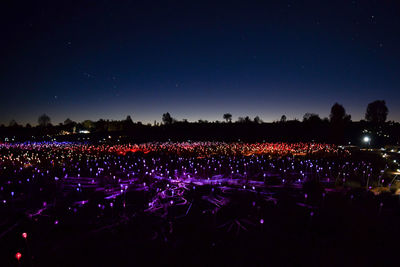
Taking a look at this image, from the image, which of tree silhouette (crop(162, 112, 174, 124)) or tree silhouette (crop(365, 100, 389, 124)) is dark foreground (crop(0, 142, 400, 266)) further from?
tree silhouette (crop(162, 112, 174, 124))

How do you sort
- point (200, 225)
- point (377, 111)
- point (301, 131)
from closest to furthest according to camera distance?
point (200, 225) < point (301, 131) < point (377, 111)

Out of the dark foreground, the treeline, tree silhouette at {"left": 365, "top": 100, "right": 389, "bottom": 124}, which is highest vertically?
tree silhouette at {"left": 365, "top": 100, "right": 389, "bottom": 124}

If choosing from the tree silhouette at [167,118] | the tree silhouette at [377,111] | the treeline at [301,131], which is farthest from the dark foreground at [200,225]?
the tree silhouette at [167,118]

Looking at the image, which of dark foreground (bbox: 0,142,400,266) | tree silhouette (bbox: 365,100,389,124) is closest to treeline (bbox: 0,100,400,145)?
tree silhouette (bbox: 365,100,389,124)

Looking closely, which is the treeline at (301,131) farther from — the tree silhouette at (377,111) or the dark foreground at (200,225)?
the dark foreground at (200,225)

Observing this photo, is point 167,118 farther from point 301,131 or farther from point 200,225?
point 200,225

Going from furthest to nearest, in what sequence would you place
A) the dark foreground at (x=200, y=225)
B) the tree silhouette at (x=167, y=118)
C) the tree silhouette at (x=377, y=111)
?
the tree silhouette at (x=167, y=118) < the tree silhouette at (x=377, y=111) < the dark foreground at (x=200, y=225)

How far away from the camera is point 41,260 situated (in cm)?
407

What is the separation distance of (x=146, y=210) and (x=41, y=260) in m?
2.46

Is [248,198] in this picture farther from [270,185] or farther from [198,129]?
[198,129]

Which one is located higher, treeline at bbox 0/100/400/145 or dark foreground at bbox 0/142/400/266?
treeline at bbox 0/100/400/145

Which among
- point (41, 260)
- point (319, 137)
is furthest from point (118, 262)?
point (319, 137)

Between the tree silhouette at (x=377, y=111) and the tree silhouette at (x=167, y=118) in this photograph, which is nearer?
the tree silhouette at (x=377, y=111)

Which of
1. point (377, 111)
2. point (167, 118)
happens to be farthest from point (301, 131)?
point (167, 118)
